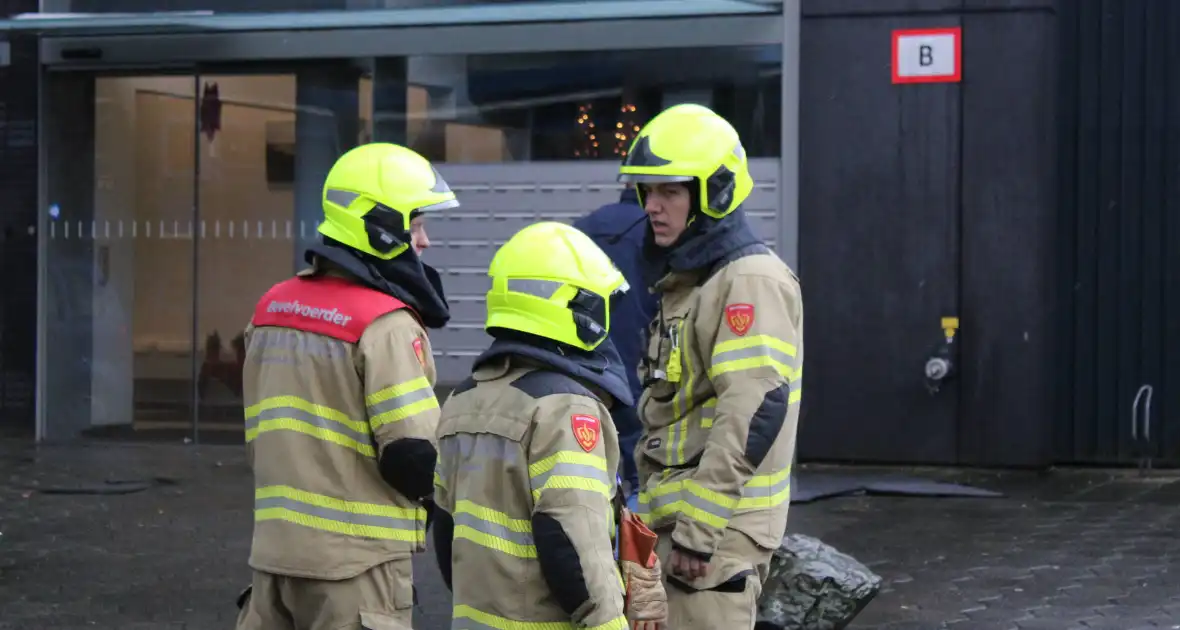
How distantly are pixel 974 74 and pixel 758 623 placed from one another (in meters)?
6.41

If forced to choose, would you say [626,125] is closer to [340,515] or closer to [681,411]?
[681,411]

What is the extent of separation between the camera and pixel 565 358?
12.4 ft

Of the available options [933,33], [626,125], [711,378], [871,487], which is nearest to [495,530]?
[711,378]

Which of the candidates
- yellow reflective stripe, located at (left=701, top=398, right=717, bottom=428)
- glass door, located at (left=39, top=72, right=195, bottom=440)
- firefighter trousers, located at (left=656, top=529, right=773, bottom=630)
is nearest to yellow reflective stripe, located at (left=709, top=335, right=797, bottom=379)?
yellow reflective stripe, located at (left=701, top=398, right=717, bottom=428)

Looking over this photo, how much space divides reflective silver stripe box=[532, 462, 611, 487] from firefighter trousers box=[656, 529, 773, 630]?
82 centimetres

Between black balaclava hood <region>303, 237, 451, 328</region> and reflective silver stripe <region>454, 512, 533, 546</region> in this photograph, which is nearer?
reflective silver stripe <region>454, 512, 533, 546</region>

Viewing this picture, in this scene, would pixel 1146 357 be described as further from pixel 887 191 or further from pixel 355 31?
pixel 355 31

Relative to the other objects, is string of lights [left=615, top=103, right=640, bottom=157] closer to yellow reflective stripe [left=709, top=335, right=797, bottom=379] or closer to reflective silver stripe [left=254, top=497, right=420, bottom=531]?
yellow reflective stripe [left=709, top=335, right=797, bottom=379]

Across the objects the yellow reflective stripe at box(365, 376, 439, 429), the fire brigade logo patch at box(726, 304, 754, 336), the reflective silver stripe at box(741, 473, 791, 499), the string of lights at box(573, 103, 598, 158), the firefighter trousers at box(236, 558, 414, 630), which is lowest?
the firefighter trousers at box(236, 558, 414, 630)

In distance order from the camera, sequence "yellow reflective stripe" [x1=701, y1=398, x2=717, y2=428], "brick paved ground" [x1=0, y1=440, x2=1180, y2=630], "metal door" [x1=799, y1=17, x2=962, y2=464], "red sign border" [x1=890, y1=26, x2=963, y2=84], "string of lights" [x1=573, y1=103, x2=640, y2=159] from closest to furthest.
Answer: "yellow reflective stripe" [x1=701, y1=398, x2=717, y2=428]
"brick paved ground" [x1=0, y1=440, x2=1180, y2=630]
"red sign border" [x1=890, y1=26, x2=963, y2=84]
"metal door" [x1=799, y1=17, x2=962, y2=464]
"string of lights" [x1=573, y1=103, x2=640, y2=159]

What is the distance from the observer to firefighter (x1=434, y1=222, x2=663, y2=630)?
361cm

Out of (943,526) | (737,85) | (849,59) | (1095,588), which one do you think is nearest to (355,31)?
(737,85)

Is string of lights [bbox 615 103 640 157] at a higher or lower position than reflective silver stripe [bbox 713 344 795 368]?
higher

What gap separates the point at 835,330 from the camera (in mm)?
11812
